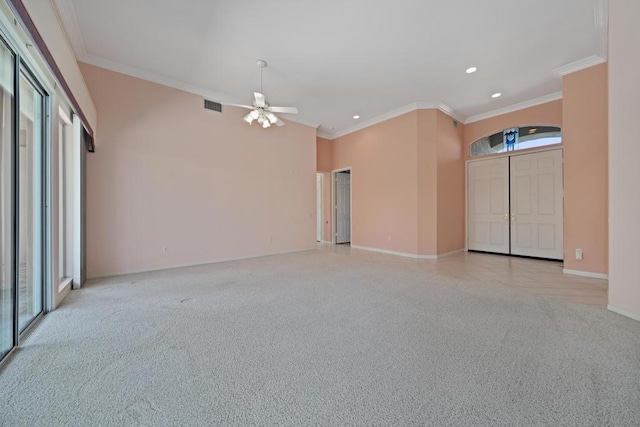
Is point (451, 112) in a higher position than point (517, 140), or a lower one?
higher

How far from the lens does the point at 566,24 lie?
3.15 m

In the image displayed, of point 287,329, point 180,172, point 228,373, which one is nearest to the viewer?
point 228,373

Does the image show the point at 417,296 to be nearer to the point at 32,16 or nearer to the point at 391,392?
the point at 391,392

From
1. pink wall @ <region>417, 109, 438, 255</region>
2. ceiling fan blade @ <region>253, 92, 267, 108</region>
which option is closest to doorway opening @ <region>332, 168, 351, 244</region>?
pink wall @ <region>417, 109, 438, 255</region>

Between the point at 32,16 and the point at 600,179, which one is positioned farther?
the point at 600,179

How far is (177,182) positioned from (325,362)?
13.8ft

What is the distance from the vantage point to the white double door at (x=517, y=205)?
5.27 m

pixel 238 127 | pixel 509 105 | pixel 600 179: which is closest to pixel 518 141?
pixel 509 105

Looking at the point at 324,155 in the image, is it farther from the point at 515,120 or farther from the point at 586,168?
the point at 586,168

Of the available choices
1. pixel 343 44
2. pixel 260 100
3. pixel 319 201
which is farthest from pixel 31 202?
pixel 319 201

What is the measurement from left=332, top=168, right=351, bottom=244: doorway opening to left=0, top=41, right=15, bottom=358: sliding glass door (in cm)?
658

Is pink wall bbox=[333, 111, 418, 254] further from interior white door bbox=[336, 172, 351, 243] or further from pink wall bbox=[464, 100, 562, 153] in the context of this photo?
pink wall bbox=[464, 100, 562, 153]

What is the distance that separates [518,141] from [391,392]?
6461 mm

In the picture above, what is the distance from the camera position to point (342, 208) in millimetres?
8211
